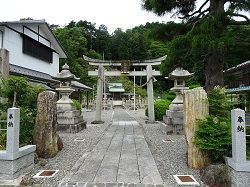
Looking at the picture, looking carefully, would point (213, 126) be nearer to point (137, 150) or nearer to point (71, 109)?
point (137, 150)

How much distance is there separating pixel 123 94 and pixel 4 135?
45.9 meters

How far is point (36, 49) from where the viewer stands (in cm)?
2220

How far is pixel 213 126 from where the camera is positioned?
19.8 feet

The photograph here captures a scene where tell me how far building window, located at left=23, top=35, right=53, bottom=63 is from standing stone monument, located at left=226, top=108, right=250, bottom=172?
17.6 metres

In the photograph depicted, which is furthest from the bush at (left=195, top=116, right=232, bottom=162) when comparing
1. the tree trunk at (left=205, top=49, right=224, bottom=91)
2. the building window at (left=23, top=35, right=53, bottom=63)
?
the building window at (left=23, top=35, right=53, bottom=63)

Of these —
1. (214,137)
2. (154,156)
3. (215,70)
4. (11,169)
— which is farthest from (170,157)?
(215,70)

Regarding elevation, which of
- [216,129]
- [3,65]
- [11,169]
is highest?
[3,65]

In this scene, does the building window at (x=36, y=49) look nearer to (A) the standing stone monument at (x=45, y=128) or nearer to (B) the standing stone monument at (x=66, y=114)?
(B) the standing stone monument at (x=66, y=114)

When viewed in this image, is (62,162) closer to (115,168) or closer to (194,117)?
(115,168)

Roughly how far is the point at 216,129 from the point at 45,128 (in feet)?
13.9

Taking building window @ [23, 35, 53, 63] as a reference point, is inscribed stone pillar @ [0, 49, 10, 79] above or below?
below

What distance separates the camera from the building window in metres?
20.2

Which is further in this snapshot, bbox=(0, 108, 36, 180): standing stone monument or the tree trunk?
the tree trunk

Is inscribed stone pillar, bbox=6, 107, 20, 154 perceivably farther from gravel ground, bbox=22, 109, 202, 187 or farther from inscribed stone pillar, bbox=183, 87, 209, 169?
inscribed stone pillar, bbox=183, 87, 209, 169
